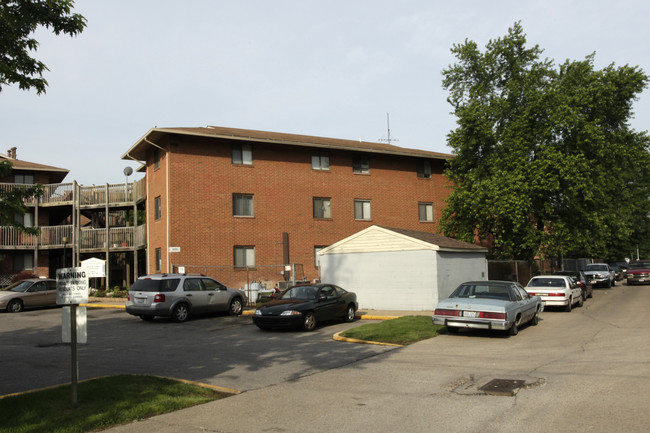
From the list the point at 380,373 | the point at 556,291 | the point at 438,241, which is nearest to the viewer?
the point at 380,373

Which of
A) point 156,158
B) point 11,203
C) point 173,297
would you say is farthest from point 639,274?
point 11,203

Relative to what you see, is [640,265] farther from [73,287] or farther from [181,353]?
[73,287]

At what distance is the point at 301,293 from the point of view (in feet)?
57.1

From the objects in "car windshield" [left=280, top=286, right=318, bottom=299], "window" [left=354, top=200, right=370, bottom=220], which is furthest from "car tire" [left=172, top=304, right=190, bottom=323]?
"window" [left=354, top=200, right=370, bottom=220]

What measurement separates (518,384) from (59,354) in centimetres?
972

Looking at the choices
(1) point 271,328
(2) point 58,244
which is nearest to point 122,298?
(2) point 58,244

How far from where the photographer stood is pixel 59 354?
40.9 ft

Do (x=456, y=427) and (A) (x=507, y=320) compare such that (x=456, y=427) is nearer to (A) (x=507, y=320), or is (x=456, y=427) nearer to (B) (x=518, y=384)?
(B) (x=518, y=384)

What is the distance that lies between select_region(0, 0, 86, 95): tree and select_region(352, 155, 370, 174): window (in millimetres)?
26229

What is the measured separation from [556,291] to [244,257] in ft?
51.7

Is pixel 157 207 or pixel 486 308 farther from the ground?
pixel 157 207

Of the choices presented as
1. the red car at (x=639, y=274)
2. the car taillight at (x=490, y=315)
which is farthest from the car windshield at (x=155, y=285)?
the red car at (x=639, y=274)

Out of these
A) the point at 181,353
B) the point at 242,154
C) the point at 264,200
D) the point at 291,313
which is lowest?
the point at 181,353

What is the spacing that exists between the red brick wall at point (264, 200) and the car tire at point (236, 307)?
7.02 metres
